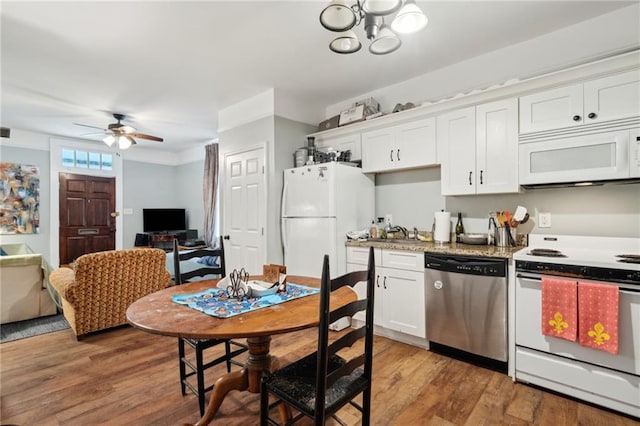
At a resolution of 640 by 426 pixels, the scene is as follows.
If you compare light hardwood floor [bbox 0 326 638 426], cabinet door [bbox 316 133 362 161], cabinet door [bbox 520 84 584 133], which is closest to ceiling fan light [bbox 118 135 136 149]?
light hardwood floor [bbox 0 326 638 426]

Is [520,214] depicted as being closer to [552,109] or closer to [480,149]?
[480,149]

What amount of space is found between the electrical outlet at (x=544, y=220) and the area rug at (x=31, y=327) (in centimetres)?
483

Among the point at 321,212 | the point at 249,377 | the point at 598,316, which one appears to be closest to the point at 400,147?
the point at 321,212

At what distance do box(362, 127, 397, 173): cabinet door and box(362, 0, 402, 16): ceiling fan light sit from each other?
168 cm

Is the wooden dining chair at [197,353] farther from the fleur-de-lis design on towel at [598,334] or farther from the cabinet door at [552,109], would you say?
the cabinet door at [552,109]

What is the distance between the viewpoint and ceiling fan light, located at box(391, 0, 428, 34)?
64.8 inches

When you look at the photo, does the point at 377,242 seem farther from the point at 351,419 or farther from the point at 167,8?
the point at 167,8

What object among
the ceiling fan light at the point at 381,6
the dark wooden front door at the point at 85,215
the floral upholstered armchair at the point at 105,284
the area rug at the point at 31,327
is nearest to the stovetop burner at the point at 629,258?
the ceiling fan light at the point at 381,6

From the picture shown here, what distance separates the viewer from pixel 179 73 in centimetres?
324

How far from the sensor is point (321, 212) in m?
3.19

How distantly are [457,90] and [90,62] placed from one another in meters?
3.64

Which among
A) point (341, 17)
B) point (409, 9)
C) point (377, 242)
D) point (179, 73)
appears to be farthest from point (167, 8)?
point (377, 242)

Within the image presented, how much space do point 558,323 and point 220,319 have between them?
2108 mm

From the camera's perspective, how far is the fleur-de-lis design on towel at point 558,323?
196cm
